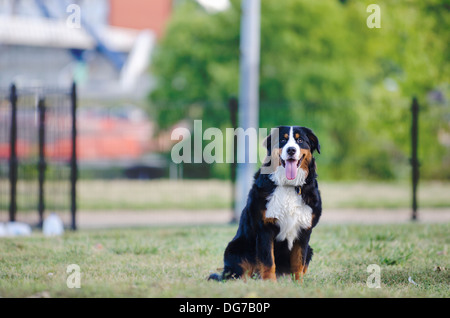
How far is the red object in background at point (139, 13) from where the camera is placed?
4209cm

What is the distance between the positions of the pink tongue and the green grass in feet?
2.94

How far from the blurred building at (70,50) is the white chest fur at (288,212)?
2566 centimetres

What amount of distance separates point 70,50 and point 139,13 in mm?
9572

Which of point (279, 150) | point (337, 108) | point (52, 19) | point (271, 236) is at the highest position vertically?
point (52, 19)

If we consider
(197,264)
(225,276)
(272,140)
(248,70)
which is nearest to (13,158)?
(248,70)

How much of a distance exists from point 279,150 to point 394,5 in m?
11.5

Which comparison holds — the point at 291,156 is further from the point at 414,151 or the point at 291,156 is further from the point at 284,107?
the point at 284,107

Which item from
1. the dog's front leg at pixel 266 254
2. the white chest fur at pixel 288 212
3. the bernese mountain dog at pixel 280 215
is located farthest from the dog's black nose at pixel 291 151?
the dog's front leg at pixel 266 254

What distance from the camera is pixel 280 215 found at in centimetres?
514

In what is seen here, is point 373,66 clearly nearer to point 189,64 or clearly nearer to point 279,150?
point 189,64

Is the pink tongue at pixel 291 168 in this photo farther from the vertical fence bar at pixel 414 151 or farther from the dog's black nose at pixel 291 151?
the vertical fence bar at pixel 414 151

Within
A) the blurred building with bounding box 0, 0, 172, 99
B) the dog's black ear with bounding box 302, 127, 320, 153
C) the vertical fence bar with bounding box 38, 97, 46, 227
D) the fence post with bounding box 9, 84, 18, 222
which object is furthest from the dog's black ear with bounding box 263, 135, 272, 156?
the blurred building with bounding box 0, 0, 172, 99

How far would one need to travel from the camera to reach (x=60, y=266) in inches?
241
